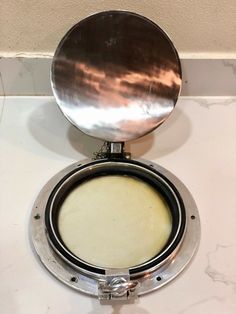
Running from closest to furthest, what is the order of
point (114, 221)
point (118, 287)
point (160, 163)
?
point (118, 287) < point (114, 221) < point (160, 163)

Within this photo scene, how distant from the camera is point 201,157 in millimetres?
874

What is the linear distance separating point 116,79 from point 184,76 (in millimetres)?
194

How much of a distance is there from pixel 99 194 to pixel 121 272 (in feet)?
0.55

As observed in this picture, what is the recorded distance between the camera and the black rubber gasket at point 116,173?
67cm

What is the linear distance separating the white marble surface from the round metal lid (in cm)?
8

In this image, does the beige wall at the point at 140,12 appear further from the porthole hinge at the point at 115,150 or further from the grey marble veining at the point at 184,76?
the porthole hinge at the point at 115,150

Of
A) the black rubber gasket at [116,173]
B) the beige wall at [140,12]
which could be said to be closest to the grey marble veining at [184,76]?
the beige wall at [140,12]

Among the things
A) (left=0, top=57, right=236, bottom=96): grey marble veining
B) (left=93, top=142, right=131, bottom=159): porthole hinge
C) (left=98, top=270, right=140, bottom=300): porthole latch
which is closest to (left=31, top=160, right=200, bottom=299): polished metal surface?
(left=98, top=270, right=140, bottom=300): porthole latch

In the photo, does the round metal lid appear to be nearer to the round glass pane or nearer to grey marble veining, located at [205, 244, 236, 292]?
the round glass pane

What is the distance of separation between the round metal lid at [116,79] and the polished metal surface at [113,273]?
0.52 ft

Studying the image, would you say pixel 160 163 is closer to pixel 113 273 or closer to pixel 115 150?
pixel 115 150

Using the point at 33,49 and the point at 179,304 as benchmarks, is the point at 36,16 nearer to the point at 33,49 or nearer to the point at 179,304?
the point at 33,49

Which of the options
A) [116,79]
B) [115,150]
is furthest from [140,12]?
[115,150]

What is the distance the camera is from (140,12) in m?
0.87
